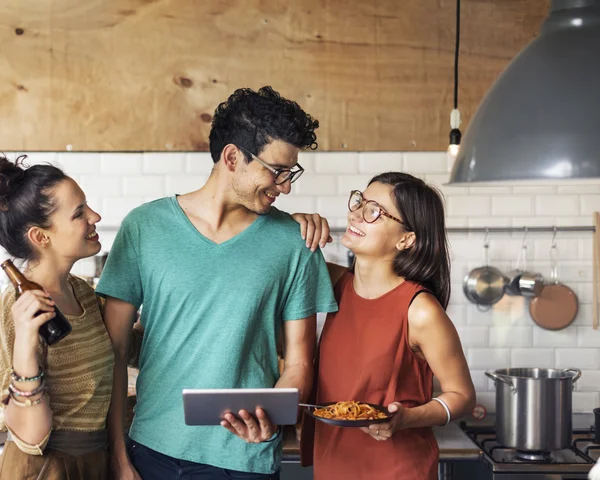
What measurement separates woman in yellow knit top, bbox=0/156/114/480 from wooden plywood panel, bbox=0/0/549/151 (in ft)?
6.53

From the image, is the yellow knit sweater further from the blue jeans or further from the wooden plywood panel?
the wooden plywood panel

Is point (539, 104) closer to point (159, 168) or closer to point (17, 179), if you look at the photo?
point (17, 179)

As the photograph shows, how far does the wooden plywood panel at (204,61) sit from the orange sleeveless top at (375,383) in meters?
1.87

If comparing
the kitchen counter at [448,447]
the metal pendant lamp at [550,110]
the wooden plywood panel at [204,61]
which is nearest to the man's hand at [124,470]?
the kitchen counter at [448,447]

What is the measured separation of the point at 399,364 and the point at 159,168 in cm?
218

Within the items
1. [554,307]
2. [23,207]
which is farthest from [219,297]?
[554,307]

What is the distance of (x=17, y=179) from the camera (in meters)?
2.28

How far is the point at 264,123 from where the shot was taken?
246 centimetres

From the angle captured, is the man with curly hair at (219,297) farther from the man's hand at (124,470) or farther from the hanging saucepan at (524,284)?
the hanging saucepan at (524,284)

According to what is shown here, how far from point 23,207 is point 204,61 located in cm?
214

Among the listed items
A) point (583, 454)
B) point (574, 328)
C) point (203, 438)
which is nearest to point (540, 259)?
point (574, 328)

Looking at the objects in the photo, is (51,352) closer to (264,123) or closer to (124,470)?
(124,470)

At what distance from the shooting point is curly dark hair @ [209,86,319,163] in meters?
2.45

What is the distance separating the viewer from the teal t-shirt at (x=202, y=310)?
233 cm
